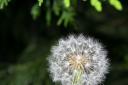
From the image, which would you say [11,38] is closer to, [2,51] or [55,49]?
[2,51]

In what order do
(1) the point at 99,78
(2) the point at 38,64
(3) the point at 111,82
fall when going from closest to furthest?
1. (1) the point at 99,78
2. (2) the point at 38,64
3. (3) the point at 111,82

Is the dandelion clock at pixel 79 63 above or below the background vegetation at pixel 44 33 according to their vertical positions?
above

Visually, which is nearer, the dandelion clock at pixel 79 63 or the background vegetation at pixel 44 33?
the dandelion clock at pixel 79 63

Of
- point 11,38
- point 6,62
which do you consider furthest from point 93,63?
point 11,38

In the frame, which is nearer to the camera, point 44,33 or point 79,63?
point 79,63

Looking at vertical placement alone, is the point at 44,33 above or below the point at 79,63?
below
